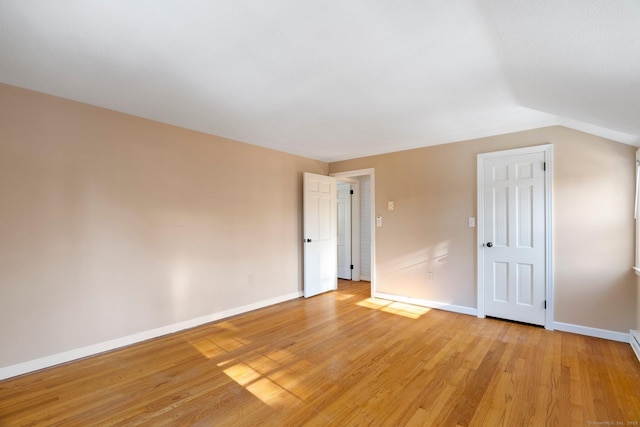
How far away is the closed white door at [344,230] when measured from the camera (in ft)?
20.9

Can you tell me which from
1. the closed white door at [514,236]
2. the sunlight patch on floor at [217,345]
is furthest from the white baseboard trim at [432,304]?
the sunlight patch on floor at [217,345]

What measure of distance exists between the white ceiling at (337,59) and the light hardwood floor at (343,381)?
2.14m

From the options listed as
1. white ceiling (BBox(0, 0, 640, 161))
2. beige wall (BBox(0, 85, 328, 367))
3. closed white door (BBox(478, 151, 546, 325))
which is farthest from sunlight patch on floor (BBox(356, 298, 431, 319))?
white ceiling (BBox(0, 0, 640, 161))

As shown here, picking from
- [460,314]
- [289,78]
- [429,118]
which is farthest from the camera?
[460,314]

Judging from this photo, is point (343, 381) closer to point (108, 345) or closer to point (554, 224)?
point (108, 345)

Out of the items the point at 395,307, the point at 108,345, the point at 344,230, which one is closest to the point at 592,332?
the point at 395,307

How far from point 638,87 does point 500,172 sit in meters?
1.86

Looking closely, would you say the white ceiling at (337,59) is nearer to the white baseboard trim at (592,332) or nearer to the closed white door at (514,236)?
the closed white door at (514,236)

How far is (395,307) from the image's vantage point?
425 centimetres

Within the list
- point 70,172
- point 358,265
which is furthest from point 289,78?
point 358,265

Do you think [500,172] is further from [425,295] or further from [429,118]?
[425,295]

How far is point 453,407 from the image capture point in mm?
1972

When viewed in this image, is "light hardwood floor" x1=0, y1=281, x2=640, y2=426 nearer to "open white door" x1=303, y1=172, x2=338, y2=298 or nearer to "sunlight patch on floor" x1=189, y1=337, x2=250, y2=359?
"sunlight patch on floor" x1=189, y1=337, x2=250, y2=359

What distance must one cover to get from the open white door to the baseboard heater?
12.3ft
